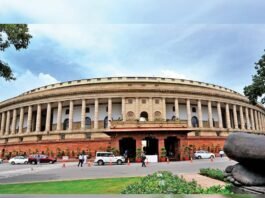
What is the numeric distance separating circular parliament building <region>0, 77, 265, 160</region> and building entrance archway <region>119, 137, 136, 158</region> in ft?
22.7

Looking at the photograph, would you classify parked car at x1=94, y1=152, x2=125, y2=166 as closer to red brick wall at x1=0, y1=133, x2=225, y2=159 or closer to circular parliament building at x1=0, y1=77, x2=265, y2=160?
red brick wall at x1=0, y1=133, x2=225, y2=159

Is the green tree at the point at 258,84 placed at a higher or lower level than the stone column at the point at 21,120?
lower

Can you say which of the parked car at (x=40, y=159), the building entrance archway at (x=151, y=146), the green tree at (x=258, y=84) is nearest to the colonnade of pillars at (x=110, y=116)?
the parked car at (x=40, y=159)

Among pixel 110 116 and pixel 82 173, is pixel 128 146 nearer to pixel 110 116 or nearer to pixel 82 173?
pixel 110 116

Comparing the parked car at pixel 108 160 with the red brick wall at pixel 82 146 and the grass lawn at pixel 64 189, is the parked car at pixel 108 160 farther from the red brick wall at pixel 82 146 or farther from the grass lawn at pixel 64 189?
the grass lawn at pixel 64 189

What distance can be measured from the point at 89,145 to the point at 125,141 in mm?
8853

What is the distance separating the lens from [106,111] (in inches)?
1954

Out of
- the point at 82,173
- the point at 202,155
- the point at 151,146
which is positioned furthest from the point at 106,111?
the point at 82,173

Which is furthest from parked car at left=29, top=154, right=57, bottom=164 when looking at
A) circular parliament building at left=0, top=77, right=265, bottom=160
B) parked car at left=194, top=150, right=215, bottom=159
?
parked car at left=194, top=150, right=215, bottom=159

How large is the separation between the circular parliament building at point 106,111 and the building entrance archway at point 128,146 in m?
6.93

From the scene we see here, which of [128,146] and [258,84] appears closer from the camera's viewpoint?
[258,84]

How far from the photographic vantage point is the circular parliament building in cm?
4519

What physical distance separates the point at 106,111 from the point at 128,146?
51.5 feet

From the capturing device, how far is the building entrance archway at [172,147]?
3478 cm
